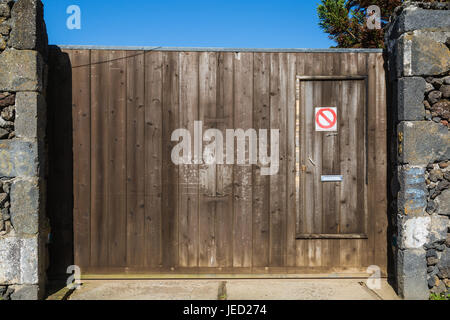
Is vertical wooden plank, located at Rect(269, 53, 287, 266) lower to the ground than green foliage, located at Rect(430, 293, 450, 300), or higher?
higher

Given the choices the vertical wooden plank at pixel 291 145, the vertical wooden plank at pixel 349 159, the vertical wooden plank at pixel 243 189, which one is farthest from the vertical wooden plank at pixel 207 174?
the vertical wooden plank at pixel 349 159

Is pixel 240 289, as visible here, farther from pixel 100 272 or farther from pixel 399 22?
pixel 399 22

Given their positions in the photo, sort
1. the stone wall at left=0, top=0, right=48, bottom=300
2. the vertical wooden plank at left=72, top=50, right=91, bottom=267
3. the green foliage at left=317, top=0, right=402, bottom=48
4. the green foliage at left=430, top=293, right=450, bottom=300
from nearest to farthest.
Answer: the stone wall at left=0, top=0, right=48, bottom=300
the green foliage at left=430, top=293, right=450, bottom=300
the vertical wooden plank at left=72, top=50, right=91, bottom=267
the green foliage at left=317, top=0, right=402, bottom=48

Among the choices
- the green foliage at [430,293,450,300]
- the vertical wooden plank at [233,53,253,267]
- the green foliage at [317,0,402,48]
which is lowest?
the green foliage at [430,293,450,300]

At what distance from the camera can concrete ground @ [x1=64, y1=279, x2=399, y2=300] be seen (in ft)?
10.9

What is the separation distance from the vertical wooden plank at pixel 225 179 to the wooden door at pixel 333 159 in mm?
722

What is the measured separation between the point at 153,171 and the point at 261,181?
1.11 meters

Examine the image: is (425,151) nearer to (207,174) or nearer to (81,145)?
(207,174)

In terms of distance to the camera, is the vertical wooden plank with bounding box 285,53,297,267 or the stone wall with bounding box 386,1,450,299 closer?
the stone wall with bounding box 386,1,450,299

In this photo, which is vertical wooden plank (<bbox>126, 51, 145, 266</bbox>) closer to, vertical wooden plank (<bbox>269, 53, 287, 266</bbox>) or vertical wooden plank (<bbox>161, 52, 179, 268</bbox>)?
vertical wooden plank (<bbox>161, 52, 179, 268</bbox>)

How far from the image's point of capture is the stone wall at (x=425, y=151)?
3.30 m

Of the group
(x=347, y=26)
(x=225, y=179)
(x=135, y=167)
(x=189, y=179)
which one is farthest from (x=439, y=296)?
(x=347, y=26)

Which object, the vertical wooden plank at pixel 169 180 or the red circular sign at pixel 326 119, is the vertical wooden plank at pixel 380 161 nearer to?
the red circular sign at pixel 326 119

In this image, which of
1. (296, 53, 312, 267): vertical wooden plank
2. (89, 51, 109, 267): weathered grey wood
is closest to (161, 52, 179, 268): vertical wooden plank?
(89, 51, 109, 267): weathered grey wood
